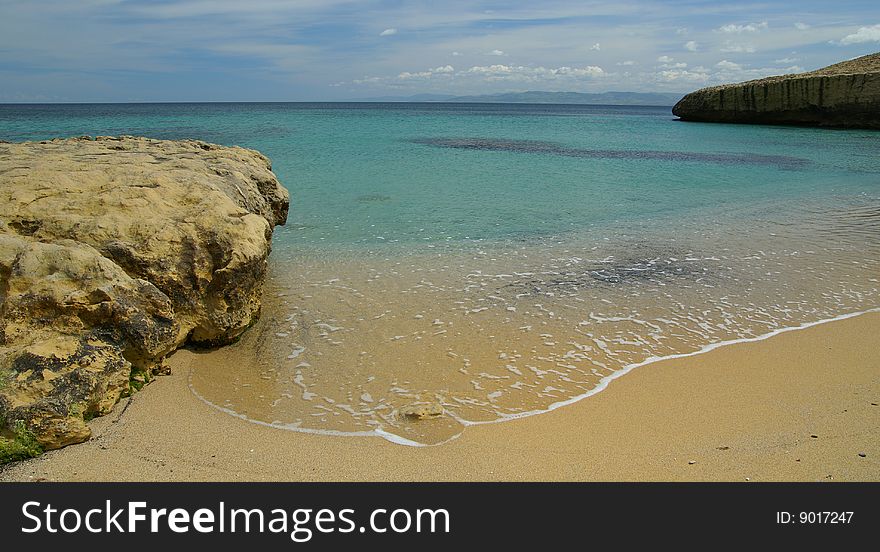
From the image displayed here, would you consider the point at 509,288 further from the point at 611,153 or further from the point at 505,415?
the point at 611,153

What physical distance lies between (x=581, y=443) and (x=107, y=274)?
326 cm

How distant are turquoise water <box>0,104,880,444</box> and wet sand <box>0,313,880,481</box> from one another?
22 cm

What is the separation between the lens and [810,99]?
3672 centimetres

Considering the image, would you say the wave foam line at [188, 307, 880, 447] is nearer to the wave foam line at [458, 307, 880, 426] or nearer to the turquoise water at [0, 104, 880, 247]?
the wave foam line at [458, 307, 880, 426]

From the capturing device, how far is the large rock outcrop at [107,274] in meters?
3.50

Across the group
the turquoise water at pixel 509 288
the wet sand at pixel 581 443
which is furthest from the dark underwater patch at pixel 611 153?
the wet sand at pixel 581 443

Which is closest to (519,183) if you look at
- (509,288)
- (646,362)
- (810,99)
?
(509,288)

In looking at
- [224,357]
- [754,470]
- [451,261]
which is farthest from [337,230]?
[754,470]

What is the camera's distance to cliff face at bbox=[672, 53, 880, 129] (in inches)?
1357

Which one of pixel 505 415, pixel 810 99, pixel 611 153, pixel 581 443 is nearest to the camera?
pixel 581 443

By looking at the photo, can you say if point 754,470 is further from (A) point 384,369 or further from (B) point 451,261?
(B) point 451,261

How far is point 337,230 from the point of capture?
9250 millimetres

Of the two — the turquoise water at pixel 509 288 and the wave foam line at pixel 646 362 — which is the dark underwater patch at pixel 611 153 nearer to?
the turquoise water at pixel 509 288

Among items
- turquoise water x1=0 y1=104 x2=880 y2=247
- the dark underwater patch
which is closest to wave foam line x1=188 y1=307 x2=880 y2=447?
turquoise water x1=0 y1=104 x2=880 y2=247
